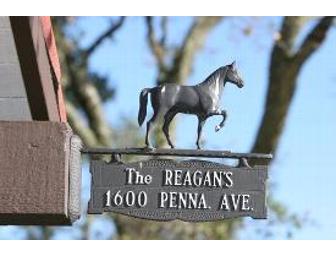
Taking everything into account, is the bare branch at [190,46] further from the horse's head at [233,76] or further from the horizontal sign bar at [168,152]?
the horizontal sign bar at [168,152]

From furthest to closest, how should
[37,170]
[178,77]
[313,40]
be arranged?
[178,77]
[313,40]
[37,170]

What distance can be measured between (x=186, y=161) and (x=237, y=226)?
9650mm

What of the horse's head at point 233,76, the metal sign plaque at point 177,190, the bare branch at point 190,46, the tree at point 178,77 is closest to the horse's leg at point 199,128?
the metal sign plaque at point 177,190

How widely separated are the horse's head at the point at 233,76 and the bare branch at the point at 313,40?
761cm

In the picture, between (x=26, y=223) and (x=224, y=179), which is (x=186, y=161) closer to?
(x=224, y=179)

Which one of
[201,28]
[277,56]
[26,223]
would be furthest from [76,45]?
[26,223]

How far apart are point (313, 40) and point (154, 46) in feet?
6.53

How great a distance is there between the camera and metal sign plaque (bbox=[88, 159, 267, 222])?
4.38 meters

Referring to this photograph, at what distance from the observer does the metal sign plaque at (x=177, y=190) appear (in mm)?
4379

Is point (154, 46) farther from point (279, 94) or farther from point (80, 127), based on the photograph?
point (279, 94)

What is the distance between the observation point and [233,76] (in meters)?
4.79

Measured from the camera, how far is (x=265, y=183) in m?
4.48

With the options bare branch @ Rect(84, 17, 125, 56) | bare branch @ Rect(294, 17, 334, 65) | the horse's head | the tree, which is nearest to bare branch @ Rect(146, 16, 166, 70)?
the tree

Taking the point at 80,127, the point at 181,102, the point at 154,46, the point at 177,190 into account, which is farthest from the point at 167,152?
the point at 154,46
